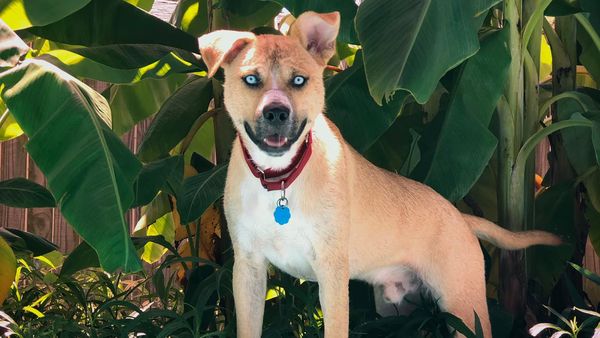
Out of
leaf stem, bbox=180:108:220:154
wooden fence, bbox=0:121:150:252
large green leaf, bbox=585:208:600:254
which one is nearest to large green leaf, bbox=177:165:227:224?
leaf stem, bbox=180:108:220:154

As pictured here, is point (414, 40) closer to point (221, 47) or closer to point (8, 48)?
point (221, 47)

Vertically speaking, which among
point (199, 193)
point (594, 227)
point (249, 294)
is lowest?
point (594, 227)

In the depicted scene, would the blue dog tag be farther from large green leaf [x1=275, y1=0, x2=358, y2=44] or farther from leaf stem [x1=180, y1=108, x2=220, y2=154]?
leaf stem [x1=180, y1=108, x2=220, y2=154]

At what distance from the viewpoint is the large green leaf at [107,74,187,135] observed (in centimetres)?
486

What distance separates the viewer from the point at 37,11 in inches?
147

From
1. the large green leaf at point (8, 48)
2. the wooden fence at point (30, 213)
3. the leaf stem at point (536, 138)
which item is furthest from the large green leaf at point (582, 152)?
the wooden fence at point (30, 213)

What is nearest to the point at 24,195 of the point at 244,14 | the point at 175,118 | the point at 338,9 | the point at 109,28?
the point at 175,118

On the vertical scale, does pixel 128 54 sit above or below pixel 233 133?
above

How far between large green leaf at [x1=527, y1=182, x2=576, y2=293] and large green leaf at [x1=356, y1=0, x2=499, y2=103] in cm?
110

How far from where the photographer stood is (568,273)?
4.33 m

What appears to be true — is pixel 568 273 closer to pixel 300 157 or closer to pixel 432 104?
pixel 432 104

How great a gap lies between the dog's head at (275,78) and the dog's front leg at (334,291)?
0.38 metres

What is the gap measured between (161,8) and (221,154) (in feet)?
6.38

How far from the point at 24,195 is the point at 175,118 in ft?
2.66
